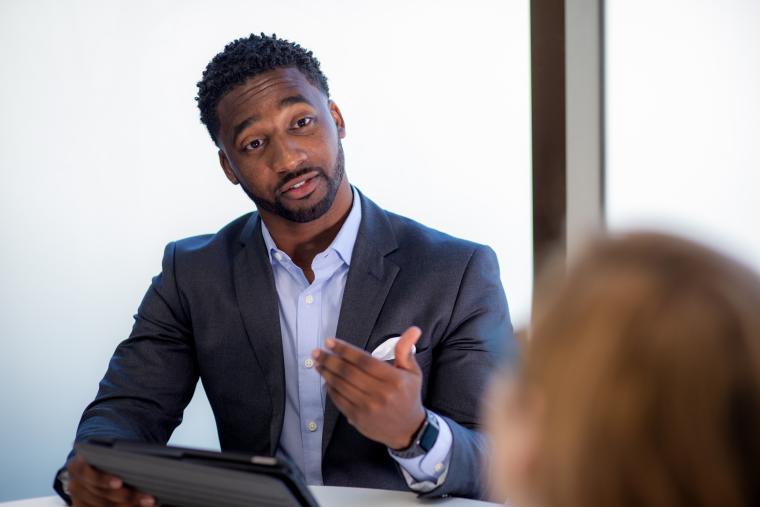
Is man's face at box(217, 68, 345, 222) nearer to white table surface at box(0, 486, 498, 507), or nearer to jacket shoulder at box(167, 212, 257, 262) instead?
jacket shoulder at box(167, 212, 257, 262)

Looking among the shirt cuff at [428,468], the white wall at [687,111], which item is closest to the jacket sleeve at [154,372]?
the shirt cuff at [428,468]

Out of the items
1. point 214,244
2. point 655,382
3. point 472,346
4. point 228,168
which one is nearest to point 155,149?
point 228,168

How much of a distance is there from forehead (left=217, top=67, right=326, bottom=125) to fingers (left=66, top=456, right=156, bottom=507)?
1045 mm

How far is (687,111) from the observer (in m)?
2.72

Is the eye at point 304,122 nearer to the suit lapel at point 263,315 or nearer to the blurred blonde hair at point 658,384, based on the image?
the suit lapel at point 263,315

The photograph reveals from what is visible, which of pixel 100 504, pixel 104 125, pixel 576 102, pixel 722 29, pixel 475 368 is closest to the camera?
pixel 100 504

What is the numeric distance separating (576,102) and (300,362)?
1.25m

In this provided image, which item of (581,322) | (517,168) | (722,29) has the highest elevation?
(722,29)

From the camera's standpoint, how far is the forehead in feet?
7.64

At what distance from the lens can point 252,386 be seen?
7.43 ft

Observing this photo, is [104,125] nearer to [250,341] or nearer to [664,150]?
[250,341]

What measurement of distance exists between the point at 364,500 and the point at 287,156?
0.95 metres

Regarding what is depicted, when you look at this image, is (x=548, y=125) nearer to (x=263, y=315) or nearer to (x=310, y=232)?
(x=310, y=232)

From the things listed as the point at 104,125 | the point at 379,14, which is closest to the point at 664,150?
the point at 379,14
